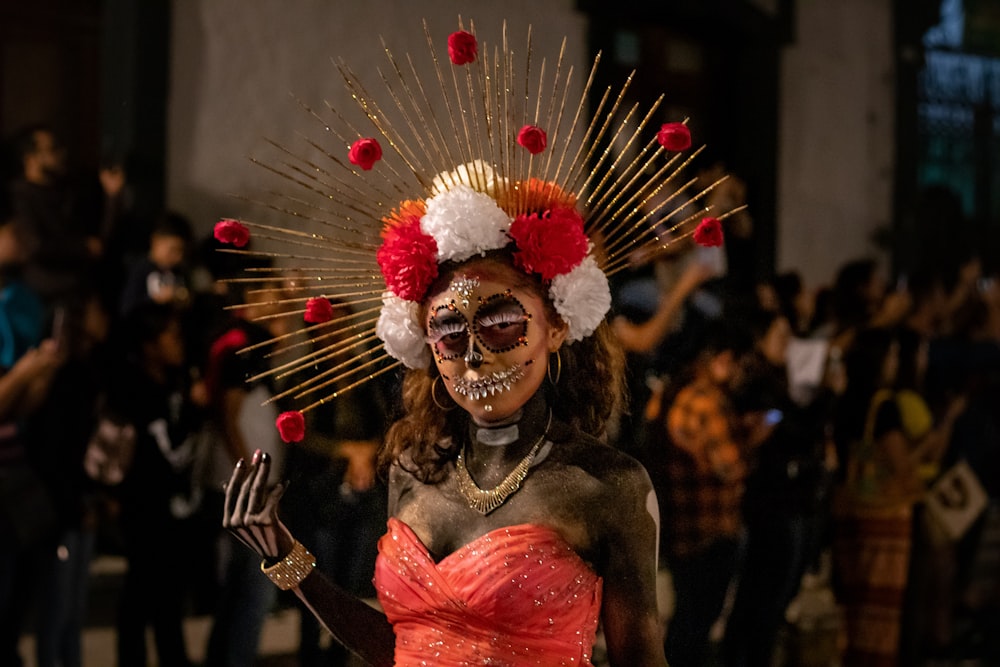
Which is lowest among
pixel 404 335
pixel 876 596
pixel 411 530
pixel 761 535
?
pixel 876 596

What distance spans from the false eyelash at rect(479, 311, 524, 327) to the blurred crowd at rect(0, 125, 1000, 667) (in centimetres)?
33

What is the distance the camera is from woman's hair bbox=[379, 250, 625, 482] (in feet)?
7.30

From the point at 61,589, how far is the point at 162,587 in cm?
30

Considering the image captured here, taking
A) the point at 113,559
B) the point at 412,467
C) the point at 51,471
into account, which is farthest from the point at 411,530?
the point at 113,559

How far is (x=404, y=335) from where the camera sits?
7.15 feet

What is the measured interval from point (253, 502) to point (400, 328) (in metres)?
0.38

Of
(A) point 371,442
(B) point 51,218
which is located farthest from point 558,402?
(B) point 51,218

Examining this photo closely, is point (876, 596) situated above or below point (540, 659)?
below

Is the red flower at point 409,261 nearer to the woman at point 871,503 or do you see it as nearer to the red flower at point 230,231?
the red flower at point 230,231

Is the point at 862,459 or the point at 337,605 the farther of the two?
the point at 862,459

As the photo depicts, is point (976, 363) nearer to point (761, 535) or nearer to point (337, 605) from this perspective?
point (761, 535)

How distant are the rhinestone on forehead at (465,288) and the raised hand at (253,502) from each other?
40 centimetres

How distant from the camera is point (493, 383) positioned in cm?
211

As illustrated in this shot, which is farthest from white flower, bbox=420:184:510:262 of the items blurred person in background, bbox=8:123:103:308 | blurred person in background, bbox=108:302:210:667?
blurred person in background, bbox=8:123:103:308
